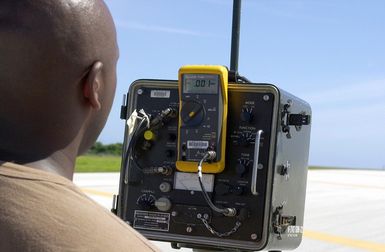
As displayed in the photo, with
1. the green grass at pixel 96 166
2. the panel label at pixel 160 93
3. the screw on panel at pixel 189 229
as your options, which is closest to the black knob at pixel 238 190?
the screw on panel at pixel 189 229

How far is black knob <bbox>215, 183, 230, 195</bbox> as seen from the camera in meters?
3.19

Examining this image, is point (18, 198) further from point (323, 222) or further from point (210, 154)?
point (323, 222)

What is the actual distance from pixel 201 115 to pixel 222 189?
0.42 metres

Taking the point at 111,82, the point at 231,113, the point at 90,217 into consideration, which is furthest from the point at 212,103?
the point at 90,217

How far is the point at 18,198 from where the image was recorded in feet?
3.33

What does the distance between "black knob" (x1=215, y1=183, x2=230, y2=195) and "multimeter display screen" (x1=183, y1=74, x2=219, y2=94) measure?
0.51 meters

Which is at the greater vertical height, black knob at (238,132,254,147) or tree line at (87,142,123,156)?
black knob at (238,132,254,147)

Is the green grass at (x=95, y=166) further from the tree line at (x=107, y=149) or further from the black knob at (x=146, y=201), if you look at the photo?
the black knob at (x=146, y=201)

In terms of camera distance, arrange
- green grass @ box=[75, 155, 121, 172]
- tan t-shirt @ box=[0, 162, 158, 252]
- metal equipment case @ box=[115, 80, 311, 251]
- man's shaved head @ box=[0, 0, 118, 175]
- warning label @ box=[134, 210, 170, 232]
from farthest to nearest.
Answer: green grass @ box=[75, 155, 121, 172]
warning label @ box=[134, 210, 170, 232]
metal equipment case @ box=[115, 80, 311, 251]
man's shaved head @ box=[0, 0, 118, 175]
tan t-shirt @ box=[0, 162, 158, 252]

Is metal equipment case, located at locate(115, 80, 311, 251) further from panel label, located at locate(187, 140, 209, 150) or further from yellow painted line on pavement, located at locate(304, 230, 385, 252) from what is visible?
yellow painted line on pavement, located at locate(304, 230, 385, 252)

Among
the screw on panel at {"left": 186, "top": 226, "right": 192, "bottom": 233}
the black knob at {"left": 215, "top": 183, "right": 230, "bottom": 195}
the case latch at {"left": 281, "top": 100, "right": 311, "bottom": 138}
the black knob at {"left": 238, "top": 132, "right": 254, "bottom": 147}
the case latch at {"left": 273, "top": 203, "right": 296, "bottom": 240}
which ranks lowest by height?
the screw on panel at {"left": 186, "top": 226, "right": 192, "bottom": 233}

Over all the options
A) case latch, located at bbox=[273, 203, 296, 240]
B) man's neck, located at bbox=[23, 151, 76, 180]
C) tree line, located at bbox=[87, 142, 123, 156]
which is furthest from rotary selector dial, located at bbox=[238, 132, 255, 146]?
tree line, located at bbox=[87, 142, 123, 156]

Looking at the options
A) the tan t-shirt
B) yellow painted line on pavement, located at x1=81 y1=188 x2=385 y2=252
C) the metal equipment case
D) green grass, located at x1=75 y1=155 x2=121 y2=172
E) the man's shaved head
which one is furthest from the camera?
green grass, located at x1=75 y1=155 x2=121 y2=172

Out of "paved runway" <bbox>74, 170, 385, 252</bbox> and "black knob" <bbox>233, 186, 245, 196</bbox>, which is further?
"paved runway" <bbox>74, 170, 385, 252</bbox>
